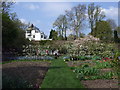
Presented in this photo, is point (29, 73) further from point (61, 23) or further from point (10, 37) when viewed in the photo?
point (61, 23)

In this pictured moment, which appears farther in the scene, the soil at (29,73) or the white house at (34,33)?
the white house at (34,33)

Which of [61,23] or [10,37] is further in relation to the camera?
[61,23]

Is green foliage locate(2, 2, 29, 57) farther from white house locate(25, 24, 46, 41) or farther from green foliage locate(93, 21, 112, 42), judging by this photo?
white house locate(25, 24, 46, 41)

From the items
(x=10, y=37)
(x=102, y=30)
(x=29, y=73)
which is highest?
(x=102, y=30)

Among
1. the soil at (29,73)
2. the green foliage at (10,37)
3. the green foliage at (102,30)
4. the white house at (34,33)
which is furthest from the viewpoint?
the white house at (34,33)

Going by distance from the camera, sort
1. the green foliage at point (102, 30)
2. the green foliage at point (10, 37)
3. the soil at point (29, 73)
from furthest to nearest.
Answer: the green foliage at point (102, 30)
the green foliage at point (10, 37)
the soil at point (29, 73)

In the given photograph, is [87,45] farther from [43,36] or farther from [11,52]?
[43,36]

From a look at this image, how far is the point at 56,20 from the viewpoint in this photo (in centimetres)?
4556

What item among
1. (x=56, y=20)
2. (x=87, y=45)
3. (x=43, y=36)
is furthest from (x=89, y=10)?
(x=43, y=36)

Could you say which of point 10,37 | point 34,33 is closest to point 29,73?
point 10,37

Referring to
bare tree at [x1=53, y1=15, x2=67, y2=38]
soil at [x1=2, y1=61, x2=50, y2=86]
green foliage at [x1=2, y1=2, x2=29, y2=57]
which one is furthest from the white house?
soil at [x1=2, y1=61, x2=50, y2=86]

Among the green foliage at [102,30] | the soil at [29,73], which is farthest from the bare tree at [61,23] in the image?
the soil at [29,73]

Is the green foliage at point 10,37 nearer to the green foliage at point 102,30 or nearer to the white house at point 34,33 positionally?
the green foliage at point 102,30

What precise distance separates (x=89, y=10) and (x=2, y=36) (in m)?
27.0
